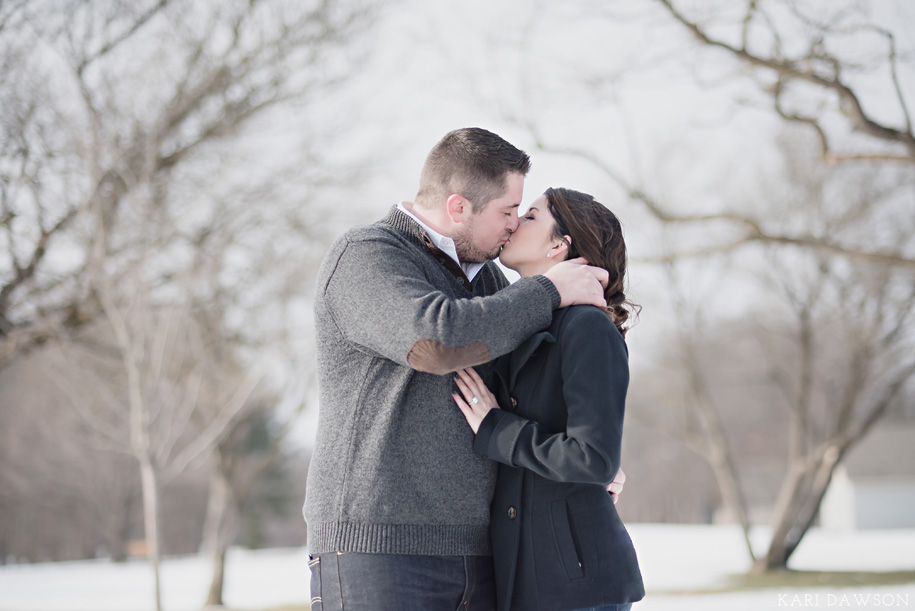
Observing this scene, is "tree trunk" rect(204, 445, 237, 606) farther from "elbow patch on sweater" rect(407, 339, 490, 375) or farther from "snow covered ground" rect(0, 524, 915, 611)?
"elbow patch on sweater" rect(407, 339, 490, 375)

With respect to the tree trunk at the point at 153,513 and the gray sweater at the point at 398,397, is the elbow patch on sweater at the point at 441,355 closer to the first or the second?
the gray sweater at the point at 398,397

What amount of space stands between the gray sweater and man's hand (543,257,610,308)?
32mm

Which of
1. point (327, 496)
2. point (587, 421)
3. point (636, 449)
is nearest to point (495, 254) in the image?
point (587, 421)

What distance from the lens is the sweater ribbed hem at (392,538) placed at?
6.20 feet

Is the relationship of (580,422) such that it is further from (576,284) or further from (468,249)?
(468,249)

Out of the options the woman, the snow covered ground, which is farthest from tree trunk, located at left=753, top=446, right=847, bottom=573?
the woman

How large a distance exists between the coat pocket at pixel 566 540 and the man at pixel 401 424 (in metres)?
0.18

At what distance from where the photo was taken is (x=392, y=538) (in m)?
1.90

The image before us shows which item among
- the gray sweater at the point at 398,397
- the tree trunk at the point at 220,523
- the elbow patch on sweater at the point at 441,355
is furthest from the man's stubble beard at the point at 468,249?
the tree trunk at the point at 220,523

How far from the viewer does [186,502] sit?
115 ft

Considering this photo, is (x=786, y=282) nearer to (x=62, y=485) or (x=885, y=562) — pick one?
(x=885, y=562)

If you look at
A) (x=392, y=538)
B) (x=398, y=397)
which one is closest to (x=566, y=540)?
(x=392, y=538)

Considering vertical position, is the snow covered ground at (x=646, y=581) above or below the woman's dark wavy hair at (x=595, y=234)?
below

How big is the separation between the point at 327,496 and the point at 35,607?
443 inches
